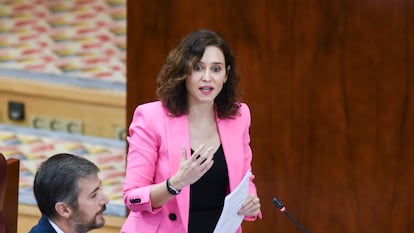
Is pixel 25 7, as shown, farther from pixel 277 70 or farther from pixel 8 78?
pixel 277 70

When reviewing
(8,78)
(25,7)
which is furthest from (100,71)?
(25,7)

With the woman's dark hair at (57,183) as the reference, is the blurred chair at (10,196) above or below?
below

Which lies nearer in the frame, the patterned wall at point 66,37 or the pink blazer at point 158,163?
the pink blazer at point 158,163

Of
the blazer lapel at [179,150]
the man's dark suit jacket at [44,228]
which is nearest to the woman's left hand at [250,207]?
the blazer lapel at [179,150]

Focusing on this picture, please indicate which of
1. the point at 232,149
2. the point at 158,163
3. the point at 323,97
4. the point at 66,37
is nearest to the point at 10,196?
the point at 158,163

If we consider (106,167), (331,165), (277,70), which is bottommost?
(106,167)

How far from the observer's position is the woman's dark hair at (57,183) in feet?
6.71

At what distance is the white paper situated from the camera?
2.20 meters

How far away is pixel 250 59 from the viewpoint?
3045 mm

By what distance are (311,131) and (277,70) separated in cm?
20

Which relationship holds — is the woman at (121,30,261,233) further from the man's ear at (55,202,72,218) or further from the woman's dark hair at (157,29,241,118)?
the man's ear at (55,202,72,218)

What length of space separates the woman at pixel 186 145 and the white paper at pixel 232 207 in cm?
4

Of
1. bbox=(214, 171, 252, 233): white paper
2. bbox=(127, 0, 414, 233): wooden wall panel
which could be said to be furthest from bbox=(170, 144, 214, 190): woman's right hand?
bbox=(127, 0, 414, 233): wooden wall panel

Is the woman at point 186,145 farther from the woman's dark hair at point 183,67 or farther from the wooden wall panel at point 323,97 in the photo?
the wooden wall panel at point 323,97
